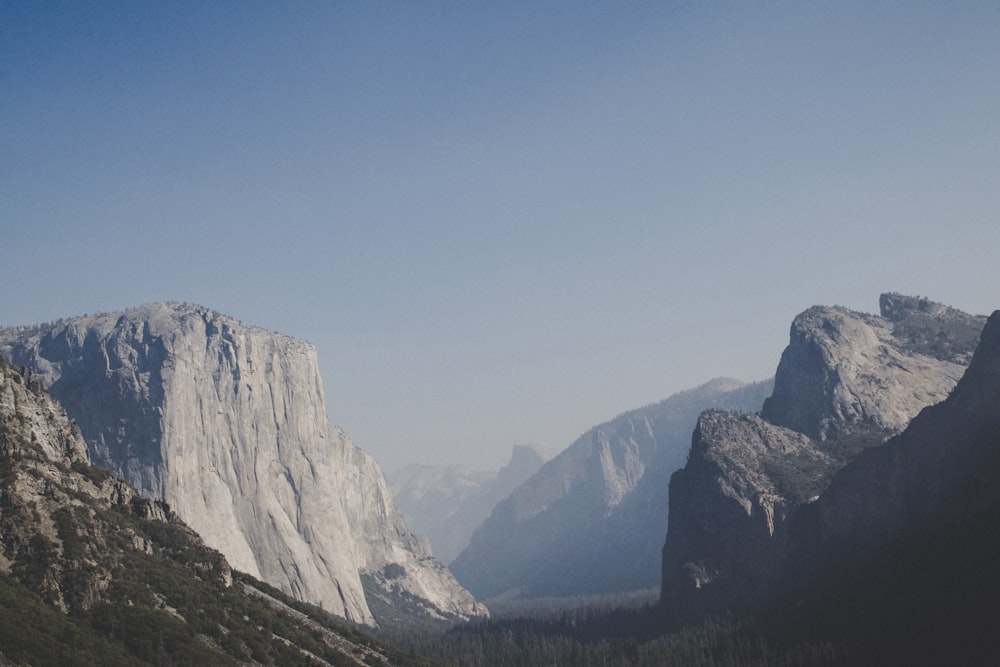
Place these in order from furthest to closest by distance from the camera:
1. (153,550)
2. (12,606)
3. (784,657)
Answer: (784,657)
(153,550)
(12,606)

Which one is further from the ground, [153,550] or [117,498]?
[117,498]

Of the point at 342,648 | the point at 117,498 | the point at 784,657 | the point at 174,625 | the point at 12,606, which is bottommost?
the point at 784,657

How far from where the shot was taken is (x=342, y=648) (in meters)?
164

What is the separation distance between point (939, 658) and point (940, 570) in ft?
125

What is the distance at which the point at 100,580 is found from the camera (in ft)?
393

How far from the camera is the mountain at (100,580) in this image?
106 metres

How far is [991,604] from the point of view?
160750 mm

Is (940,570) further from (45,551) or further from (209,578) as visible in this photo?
(45,551)

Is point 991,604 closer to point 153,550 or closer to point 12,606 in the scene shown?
point 153,550

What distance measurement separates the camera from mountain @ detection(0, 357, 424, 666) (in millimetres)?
105550

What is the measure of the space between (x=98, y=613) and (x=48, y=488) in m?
21.5

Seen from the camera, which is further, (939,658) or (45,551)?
(939,658)

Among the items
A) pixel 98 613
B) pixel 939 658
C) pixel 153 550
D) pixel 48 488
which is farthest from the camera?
pixel 939 658

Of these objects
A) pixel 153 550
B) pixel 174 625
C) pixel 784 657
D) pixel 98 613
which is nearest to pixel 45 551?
pixel 98 613
